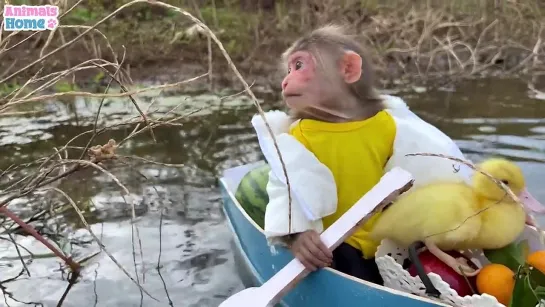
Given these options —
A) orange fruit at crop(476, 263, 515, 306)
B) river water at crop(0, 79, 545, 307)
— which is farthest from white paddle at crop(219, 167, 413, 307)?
river water at crop(0, 79, 545, 307)

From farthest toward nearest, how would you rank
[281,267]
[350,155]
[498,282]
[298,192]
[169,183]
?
[169,183] < [281,267] < [350,155] < [298,192] < [498,282]

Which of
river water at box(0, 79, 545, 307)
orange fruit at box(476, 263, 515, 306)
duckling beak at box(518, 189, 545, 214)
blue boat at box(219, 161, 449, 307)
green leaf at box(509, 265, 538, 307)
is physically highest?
duckling beak at box(518, 189, 545, 214)

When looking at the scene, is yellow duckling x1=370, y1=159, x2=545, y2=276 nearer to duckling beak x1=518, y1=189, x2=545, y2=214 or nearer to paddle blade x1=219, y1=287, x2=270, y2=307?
duckling beak x1=518, y1=189, x2=545, y2=214

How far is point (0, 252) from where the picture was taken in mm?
2832

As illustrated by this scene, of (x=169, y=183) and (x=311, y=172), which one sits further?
(x=169, y=183)

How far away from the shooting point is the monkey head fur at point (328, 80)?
6.95ft

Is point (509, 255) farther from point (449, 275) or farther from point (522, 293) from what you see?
point (522, 293)

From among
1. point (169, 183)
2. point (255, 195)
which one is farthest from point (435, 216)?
point (169, 183)

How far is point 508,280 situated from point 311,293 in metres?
0.54

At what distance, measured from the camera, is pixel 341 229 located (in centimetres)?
188

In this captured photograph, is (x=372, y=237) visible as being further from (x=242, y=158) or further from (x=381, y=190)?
(x=242, y=158)

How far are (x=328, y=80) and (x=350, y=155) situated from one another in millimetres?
225

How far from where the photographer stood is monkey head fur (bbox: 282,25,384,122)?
2.12 m

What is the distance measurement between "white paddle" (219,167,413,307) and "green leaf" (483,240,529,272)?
1.03ft
